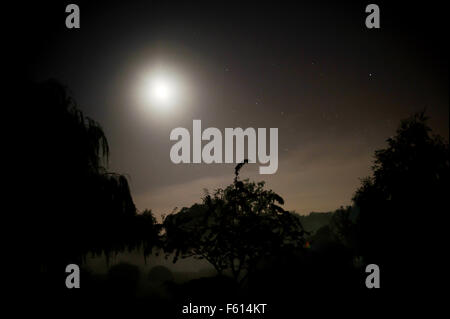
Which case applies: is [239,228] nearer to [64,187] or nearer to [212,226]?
[212,226]

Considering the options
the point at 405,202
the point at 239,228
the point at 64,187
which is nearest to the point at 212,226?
the point at 239,228

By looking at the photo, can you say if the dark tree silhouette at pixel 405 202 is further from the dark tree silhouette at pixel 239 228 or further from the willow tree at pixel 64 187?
the willow tree at pixel 64 187

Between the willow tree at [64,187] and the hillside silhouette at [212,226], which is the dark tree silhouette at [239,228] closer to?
the hillside silhouette at [212,226]

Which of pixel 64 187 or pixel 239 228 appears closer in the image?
pixel 64 187

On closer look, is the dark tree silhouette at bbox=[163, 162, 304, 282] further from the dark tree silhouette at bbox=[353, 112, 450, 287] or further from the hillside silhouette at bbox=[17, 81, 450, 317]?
the dark tree silhouette at bbox=[353, 112, 450, 287]

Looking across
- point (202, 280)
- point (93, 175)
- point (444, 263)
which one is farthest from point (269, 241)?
point (93, 175)

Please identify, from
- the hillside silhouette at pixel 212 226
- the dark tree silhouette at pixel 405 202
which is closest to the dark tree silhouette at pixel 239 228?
the hillside silhouette at pixel 212 226

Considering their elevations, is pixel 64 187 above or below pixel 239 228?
above

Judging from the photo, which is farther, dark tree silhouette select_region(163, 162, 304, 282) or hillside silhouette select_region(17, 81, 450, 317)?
dark tree silhouette select_region(163, 162, 304, 282)

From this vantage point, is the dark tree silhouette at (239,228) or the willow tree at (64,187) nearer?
the willow tree at (64,187)

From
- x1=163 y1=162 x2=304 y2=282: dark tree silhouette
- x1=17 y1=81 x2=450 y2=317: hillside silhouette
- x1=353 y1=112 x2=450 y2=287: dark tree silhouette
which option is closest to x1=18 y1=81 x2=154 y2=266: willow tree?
x1=17 y1=81 x2=450 y2=317: hillside silhouette

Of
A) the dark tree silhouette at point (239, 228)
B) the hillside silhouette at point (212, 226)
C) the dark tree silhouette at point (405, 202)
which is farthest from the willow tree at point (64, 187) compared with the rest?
the dark tree silhouette at point (405, 202)

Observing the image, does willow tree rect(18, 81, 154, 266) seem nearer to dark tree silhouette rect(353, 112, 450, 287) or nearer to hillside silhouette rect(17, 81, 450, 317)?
hillside silhouette rect(17, 81, 450, 317)

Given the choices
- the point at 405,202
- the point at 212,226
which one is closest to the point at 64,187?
the point at 212,226
